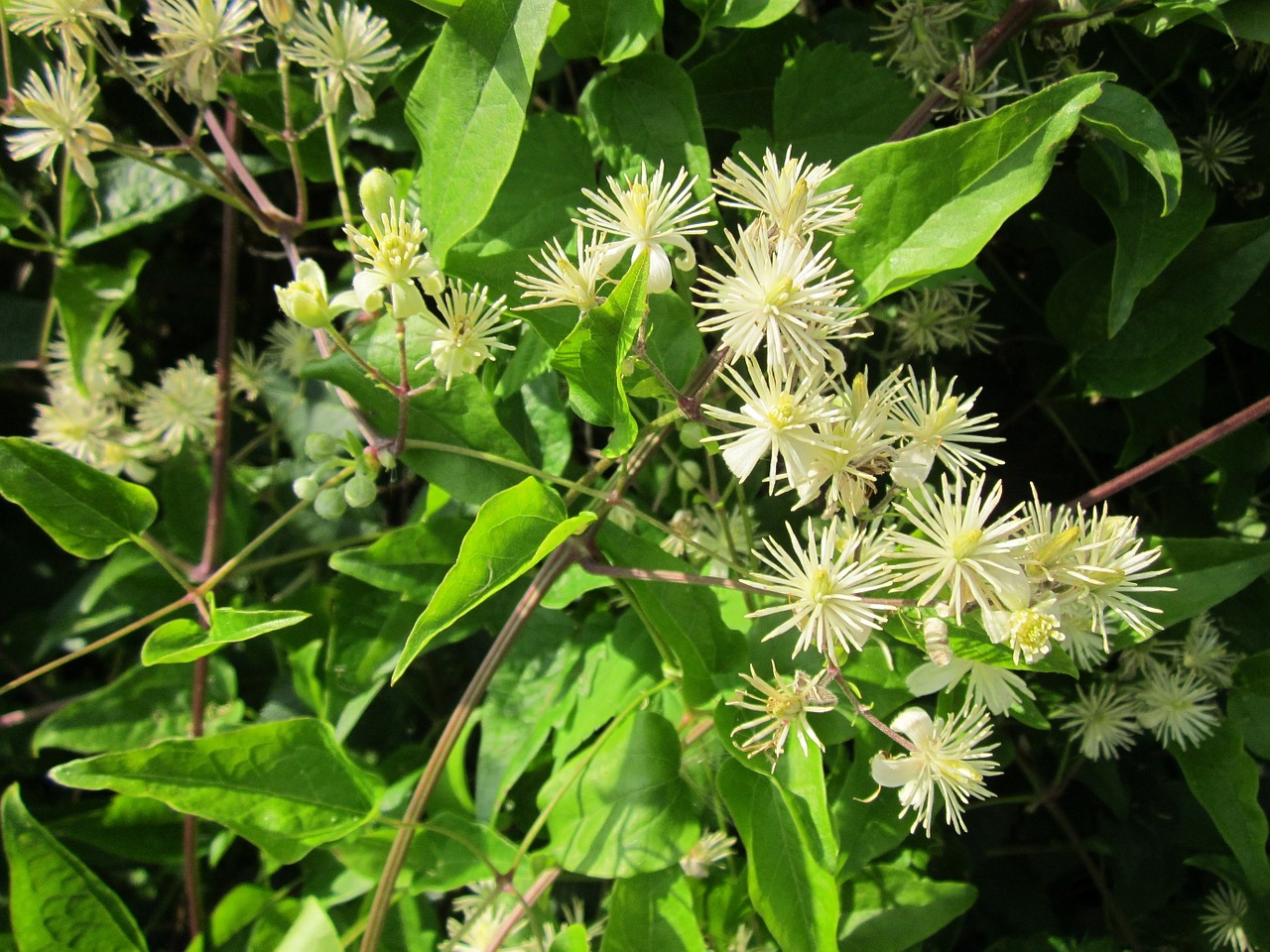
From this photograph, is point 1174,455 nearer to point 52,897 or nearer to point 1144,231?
point 1144,231

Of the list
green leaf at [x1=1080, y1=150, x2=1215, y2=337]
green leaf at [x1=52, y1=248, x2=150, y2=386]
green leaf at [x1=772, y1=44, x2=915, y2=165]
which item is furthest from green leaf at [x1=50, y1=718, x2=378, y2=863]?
green leaf at [x1=1080, y1=150, x2=1215, y2=337]

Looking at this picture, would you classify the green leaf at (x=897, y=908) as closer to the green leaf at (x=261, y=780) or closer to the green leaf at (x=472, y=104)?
the green leaf at (x=261, y=780)

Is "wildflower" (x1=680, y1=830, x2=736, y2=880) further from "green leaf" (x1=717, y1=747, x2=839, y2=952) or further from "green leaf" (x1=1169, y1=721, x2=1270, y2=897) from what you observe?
"green leaf" (x1=1169, y1=721, x2=1270, y2=897)

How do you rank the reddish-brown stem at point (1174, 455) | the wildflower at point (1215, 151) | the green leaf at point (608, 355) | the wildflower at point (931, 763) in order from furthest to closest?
the wildflower at point (1215, 151)
the reddish-brown stem at point (1174, 455)
the wildflower at point (931, 763)
the green leaf at point (608, 355)

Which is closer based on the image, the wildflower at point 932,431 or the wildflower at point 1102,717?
the wildflower at point 932,431

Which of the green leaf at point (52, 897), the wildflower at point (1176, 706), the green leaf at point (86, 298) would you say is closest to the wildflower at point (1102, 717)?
the wildflower at point (1176, 706)

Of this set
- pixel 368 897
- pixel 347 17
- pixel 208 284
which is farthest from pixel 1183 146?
pixel 208 284

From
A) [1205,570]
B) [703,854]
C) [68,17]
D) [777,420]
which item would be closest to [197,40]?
[68,17]
